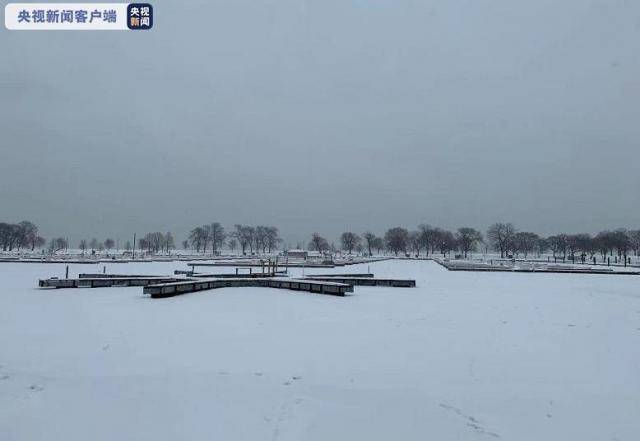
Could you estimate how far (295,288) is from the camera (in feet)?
73.0

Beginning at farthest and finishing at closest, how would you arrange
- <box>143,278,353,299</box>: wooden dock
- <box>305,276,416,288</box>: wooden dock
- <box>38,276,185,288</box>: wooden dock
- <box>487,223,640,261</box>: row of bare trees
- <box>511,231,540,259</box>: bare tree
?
<box>511,231,540,259</box>: bare tree, <box>487,223,640,261</box>: row of bare trees, <box>305,276,416,288</box>: wooden dock, <box>38,276,185,288</box>: wooden dock, <box>143,278,353,299</box>: wooden dock

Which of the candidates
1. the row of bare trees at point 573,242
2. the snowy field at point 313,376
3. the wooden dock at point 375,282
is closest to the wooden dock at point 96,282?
the snowy field at point 313,376

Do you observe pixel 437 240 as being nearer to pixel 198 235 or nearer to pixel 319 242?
pixel 319 242

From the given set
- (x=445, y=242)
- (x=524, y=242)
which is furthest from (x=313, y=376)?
(x=524, y=242)

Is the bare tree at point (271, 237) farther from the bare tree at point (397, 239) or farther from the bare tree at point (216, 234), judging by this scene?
the bare tree at point (397, 239)

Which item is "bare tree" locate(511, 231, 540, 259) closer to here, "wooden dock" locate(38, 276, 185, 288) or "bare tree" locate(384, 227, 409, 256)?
"bare tree" locate(384, 227, 409, 256)

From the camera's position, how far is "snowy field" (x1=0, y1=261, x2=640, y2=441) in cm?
568

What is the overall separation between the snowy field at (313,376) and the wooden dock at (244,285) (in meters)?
3.69

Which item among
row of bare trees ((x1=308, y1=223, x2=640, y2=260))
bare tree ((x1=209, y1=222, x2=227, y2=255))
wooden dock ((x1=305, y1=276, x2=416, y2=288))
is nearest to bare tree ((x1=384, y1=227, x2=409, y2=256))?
row of bare trees ((x1=308, y1=223, x2=640, y2=260))

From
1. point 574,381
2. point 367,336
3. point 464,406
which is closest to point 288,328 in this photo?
point 367,336

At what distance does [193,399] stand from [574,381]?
257 inches

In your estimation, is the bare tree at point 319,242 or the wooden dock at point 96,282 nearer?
the wooden dock at point 96,282

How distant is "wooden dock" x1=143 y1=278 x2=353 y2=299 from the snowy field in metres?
3.69

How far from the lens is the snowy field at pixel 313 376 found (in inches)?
224
